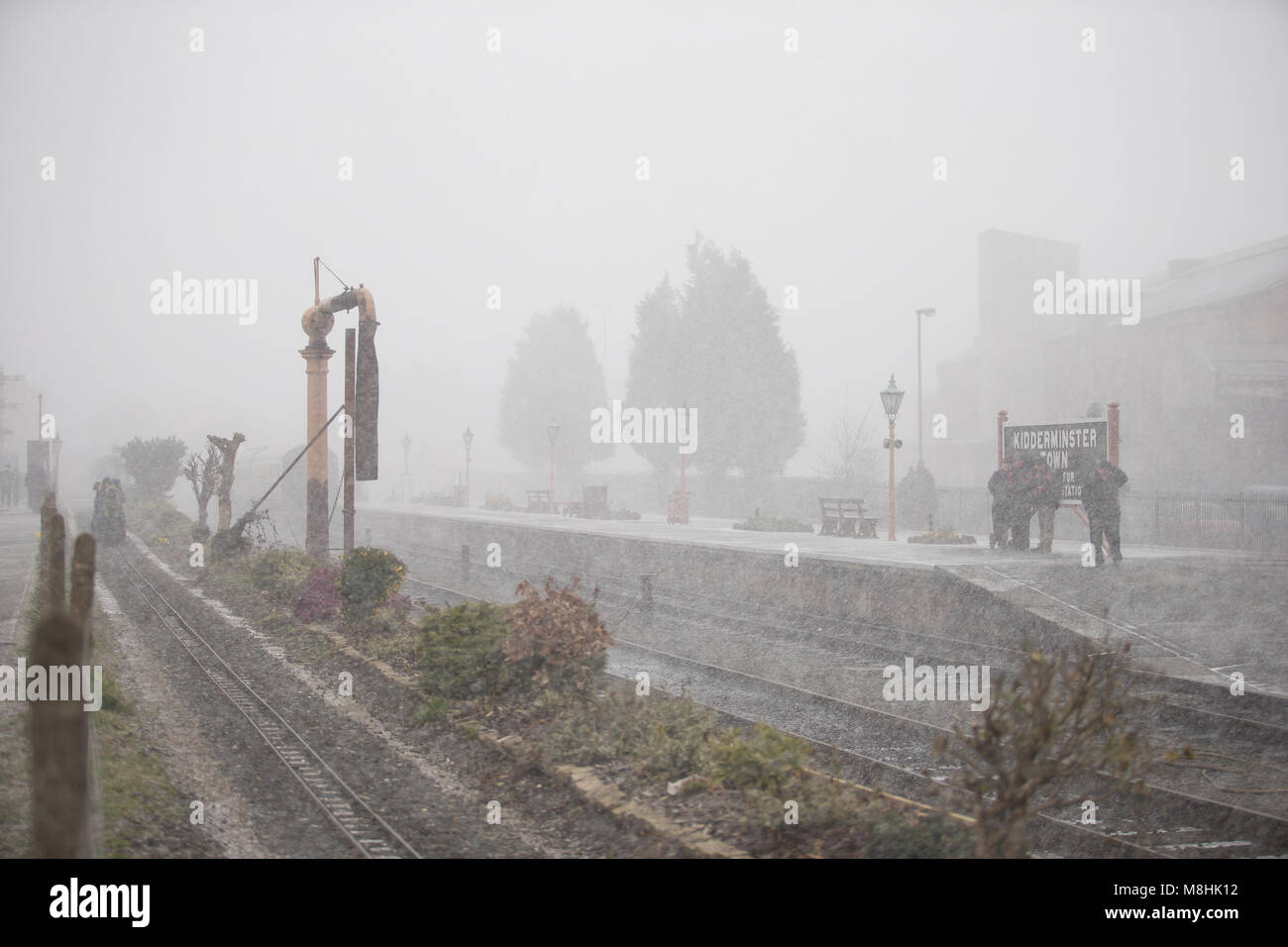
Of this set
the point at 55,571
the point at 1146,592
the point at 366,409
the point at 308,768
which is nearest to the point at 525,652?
the point at 308,768

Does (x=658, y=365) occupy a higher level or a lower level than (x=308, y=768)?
higher

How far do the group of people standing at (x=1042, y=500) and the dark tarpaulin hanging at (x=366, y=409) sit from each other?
11.2 metres

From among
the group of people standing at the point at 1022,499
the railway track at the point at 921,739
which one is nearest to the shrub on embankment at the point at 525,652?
the railway track at the point at 921,739

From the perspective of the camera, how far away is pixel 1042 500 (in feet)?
53.2

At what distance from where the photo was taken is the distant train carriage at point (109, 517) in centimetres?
2708

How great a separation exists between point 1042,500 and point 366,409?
473 inches

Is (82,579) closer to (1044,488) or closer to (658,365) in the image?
(1044,488)

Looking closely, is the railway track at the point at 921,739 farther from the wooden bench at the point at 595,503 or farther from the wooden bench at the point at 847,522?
the wooden bench at the point at 595,503

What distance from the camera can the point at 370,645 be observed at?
36.8 feet

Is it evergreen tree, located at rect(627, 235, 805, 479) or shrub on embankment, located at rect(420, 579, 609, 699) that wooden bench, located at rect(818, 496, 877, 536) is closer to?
evergreen tree, located at rect(627, 235, 805, 479)

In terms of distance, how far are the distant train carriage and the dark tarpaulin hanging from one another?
16.3 metres


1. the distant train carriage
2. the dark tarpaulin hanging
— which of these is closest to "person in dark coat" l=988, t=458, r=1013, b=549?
the dark tarpaulin hanging
